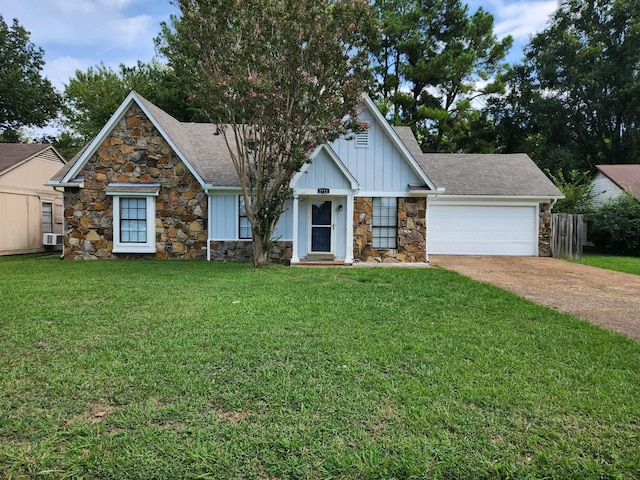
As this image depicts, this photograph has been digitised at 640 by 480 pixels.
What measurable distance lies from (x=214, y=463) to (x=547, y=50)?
3644 centimetres

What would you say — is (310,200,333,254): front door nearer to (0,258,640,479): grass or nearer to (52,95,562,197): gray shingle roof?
(52,95,562,197): gray shingle roof

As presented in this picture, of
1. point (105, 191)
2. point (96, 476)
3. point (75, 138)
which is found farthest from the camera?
point (75, 138)

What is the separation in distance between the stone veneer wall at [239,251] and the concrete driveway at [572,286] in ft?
16.6

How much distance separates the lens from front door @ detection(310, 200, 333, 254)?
12.7 m

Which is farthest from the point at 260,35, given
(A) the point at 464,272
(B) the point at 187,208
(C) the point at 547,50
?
(C) the point at 547,50

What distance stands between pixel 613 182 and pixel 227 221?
19.1m

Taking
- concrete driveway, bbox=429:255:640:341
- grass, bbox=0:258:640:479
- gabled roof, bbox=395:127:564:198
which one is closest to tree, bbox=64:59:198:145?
gabled roof, bbox=395:127:564:198

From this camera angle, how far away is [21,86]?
27.5m

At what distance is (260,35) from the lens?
9.45m

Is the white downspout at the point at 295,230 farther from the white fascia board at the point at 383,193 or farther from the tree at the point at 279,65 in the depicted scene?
the white fascia board at the point at 383,193

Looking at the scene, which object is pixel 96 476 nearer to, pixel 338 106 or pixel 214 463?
pixel 214 463

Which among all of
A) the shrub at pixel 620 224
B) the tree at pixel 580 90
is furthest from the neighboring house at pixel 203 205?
the tree at pixel 580 90

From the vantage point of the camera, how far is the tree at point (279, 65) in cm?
934

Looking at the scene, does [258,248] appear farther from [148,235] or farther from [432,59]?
[432,59]
